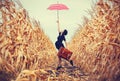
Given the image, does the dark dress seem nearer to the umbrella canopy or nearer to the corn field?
the umbrella canopy

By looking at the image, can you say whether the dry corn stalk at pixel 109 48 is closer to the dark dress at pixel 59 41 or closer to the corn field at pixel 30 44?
the corn field at pixel 30 44

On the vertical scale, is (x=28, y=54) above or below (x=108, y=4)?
below

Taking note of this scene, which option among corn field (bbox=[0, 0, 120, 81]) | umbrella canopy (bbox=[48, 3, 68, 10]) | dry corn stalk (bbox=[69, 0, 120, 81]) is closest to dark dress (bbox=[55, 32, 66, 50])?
umbrella canopy (bbox=[48, 3, 68, 10])

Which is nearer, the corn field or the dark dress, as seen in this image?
the corn field

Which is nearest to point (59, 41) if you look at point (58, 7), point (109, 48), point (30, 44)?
point (58, 7)

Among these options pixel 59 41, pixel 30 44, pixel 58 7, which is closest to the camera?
pixel 30 44

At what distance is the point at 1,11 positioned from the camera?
6.69 metres

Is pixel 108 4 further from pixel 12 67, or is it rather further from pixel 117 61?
pixel 12 67

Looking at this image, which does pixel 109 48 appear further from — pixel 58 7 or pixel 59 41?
pixel 58 7

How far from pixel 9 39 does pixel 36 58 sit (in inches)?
34.4

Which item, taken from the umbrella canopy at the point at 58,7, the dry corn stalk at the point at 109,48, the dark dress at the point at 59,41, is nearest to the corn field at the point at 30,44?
the dry corn stalk at the point at 109,48

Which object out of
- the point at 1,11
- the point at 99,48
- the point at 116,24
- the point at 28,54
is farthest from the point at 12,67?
the point at 116,24

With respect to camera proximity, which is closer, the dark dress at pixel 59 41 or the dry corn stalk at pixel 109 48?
the dry corn stalk at pixel 109 48

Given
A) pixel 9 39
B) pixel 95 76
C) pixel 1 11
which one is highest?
pixel 1 11
